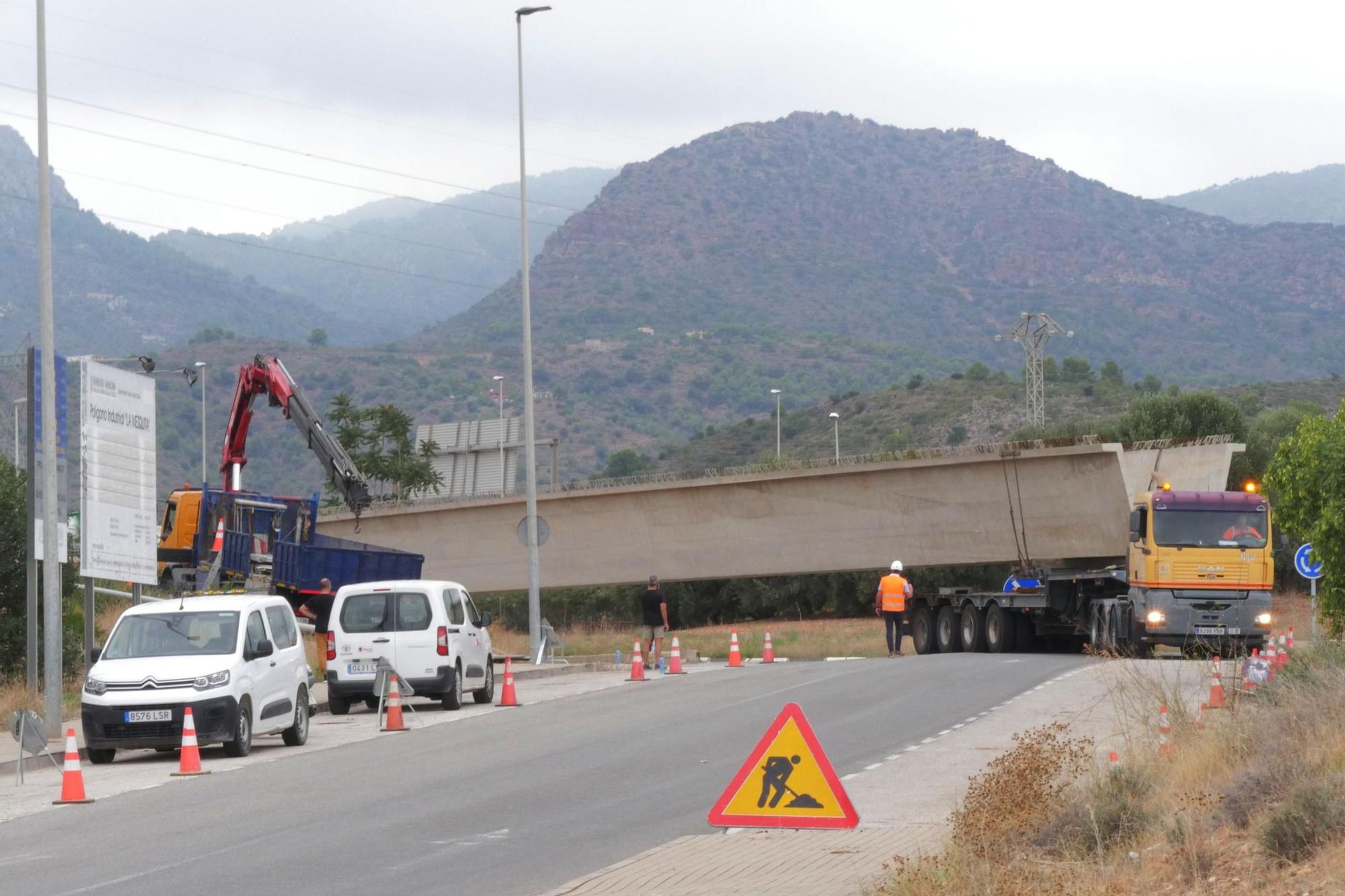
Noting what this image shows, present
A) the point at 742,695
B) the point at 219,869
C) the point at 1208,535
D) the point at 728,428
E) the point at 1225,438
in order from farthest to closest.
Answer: the point at 728,428 → the point at 1225,438 → the point at 1208,535 → the point at 742,695 → the point at 219,869

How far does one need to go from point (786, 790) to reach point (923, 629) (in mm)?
30927

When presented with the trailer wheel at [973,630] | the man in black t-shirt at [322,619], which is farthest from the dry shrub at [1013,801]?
the trailer wheel at [973,630]

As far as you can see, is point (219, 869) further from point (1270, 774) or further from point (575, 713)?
point (575, 713)

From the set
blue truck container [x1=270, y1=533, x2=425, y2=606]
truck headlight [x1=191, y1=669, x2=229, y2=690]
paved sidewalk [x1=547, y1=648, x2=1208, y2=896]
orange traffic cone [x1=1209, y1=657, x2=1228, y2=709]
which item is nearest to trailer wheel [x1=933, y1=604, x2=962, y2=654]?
blue truck container [x1=270, y1=533, x2=425, y2=606]

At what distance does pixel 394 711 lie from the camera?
68.8 ft


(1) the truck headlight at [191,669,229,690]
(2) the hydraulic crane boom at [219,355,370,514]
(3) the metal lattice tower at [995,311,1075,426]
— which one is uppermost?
(3) the metal lattice tower at [995,311,1075,426]

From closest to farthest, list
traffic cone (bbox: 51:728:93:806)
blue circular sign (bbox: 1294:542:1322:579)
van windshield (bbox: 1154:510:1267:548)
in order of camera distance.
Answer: traffic cone (bbox: 51:728:93:806), blue circular sign (bbox: 1294:542:1322:579), van windshield (bbox: 1154:510:1267:548)

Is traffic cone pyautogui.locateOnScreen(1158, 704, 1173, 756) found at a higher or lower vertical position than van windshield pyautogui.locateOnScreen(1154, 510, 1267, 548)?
lower

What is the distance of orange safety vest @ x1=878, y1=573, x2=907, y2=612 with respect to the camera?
36469mm

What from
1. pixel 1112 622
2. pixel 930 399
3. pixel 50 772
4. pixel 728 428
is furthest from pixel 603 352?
pixel 50 772

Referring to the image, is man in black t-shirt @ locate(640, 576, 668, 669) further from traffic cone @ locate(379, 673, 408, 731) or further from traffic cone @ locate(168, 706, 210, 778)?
traffic cone @ locate(168, 706, 210, 778)

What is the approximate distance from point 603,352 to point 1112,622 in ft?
547

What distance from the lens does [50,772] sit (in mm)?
17875

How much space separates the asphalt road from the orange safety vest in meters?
12.7
